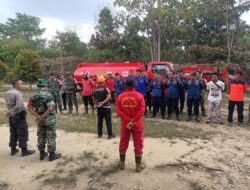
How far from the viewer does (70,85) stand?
11.6 metres

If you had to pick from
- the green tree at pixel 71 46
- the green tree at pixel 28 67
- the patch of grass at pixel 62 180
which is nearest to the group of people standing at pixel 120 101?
the patch of grass at pixel 62 180

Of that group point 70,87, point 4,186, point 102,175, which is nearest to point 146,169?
point 102,175

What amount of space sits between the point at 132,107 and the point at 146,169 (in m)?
1.22

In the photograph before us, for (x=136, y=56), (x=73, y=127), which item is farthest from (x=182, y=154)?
(x=136, y=56)

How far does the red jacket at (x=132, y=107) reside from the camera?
579 cm

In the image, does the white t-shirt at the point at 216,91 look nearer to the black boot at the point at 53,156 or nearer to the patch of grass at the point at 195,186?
the patch of grass at the point at 195,186

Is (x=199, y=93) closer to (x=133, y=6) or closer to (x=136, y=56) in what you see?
(x=133, y=6)

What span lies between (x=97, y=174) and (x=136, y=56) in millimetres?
23787

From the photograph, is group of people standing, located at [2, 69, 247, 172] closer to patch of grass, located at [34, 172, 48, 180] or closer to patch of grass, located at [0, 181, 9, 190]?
patch of grass, located at [34, 172, 48, 180]

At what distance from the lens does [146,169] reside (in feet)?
19.8

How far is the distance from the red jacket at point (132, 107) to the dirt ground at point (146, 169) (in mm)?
966

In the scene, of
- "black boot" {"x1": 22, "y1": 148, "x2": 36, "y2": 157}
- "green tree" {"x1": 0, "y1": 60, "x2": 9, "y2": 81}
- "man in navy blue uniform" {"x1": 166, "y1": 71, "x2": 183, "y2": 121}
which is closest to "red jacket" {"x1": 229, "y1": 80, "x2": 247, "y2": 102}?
"man in navy blue uniform" {"x1": 166, "y1": 71, "x2": 183, "y2": 121}

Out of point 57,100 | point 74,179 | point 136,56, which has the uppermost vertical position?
point 136,56

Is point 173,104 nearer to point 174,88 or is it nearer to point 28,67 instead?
point 174,88
